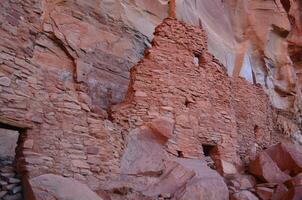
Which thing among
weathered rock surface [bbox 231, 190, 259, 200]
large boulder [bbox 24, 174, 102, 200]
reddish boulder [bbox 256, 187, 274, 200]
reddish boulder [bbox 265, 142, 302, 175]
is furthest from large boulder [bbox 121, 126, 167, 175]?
reddish boulder [bbox 265, 142, 302, 175]

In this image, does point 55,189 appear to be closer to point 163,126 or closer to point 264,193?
point 163,126

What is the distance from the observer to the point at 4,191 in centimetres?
409

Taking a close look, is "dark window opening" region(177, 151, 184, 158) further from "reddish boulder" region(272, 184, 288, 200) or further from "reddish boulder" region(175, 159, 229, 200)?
"reddish boulder" region(272, 184, 288, 200)

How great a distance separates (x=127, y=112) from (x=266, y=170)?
2.66 m

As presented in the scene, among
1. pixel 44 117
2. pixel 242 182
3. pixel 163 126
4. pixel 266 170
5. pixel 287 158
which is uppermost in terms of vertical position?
pixel 163 126

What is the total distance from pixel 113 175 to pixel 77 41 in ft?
12.0

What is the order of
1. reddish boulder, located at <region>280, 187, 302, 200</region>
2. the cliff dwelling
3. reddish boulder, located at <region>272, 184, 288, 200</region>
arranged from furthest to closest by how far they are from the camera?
reddish boulder, located at <region>272, 184, 288, 200</region> → reddish boulder, located at <region>280, 187, 302, 200</region> → the cliff dwelling

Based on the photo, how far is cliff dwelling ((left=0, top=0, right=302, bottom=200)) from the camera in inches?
174

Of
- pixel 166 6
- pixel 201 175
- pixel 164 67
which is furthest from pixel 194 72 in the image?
pixel 166 6

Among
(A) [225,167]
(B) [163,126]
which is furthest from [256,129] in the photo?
(B) [163,126]

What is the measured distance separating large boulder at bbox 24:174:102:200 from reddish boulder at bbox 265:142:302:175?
374cm

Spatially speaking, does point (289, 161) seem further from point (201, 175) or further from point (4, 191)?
point (4, 191)

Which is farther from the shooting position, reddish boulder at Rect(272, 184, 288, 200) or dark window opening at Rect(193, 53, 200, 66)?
dark window opening at Rect(193, 53, 200, 66)

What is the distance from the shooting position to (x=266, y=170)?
632 cm
